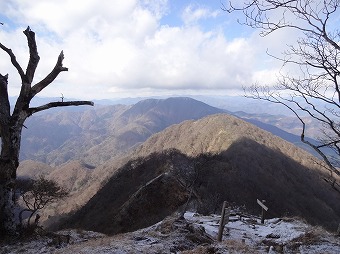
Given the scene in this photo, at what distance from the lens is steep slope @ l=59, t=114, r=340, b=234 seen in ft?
141

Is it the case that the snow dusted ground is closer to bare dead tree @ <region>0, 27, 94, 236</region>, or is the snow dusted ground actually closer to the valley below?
the valley below

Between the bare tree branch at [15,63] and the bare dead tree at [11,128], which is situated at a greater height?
the bare tree branch at [15,63]

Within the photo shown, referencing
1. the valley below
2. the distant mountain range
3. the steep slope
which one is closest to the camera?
the valley below

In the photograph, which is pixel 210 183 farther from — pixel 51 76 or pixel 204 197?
pixel 51 76

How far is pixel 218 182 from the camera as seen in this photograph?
71.5m

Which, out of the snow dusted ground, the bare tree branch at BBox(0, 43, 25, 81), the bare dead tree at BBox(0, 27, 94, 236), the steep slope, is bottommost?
the steep slope

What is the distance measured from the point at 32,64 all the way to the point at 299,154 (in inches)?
5953

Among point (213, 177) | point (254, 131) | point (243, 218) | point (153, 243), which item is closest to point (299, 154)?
point (254, 131)

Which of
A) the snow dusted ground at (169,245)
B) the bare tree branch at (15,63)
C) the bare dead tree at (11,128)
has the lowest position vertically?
the snow dusted ground at (169,245)

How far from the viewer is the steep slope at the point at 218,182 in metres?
43.0

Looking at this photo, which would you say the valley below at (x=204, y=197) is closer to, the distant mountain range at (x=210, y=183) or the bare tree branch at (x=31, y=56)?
the distant mountain range at (x=210, y=183)

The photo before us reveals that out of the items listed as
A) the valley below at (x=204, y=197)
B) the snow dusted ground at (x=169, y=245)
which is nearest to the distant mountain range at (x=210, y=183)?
the valley below at (x=204, y=197)

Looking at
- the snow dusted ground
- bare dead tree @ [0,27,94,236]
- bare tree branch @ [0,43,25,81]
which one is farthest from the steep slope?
bare tree branch @ [0,43,25,81]

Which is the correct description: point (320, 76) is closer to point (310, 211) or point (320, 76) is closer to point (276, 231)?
point (276, 231)
